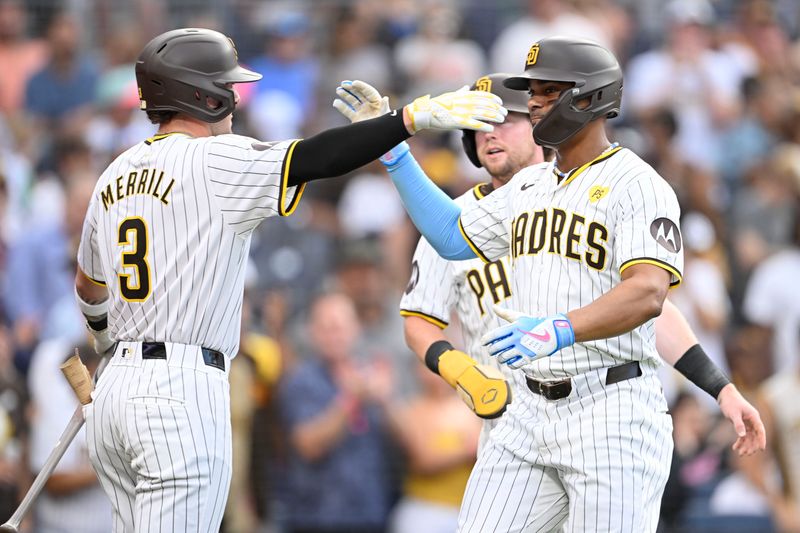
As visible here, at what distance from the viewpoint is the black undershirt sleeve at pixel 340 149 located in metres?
4.54

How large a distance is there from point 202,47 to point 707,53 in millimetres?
7764

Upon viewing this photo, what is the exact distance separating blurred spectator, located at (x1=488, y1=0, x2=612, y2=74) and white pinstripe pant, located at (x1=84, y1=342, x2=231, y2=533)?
676 cm

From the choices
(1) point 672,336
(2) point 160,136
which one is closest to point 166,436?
(2) point 160,136

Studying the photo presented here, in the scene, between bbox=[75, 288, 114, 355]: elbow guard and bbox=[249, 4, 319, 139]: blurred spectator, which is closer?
bbox=[75, 288, 114, 355]: elbow guard

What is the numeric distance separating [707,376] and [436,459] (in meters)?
3.53

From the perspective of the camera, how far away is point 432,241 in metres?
5.27

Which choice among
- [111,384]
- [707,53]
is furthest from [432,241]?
[707,53]

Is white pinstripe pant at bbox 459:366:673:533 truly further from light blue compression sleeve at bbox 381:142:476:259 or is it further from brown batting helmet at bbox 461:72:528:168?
brown batting helmet at bbox 461:72:528:168

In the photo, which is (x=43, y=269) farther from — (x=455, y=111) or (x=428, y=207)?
(x=455, y=111)

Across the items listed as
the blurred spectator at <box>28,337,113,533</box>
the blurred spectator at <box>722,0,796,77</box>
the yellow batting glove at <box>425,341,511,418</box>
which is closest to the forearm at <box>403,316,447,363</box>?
the yellow batting glove at <box>425,341,511,418</box>

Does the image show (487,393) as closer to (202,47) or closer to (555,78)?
(555,78)

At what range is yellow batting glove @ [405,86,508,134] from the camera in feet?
15.1

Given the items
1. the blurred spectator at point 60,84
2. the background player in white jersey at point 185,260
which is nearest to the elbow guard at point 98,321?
the background player in white jersey at point 185,260

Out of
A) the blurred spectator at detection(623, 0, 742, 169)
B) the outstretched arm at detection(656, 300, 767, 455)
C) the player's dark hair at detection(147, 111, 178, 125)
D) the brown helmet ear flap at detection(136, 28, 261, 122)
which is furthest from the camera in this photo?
the blurred spectator at detection(623, 0, 742, 169)
